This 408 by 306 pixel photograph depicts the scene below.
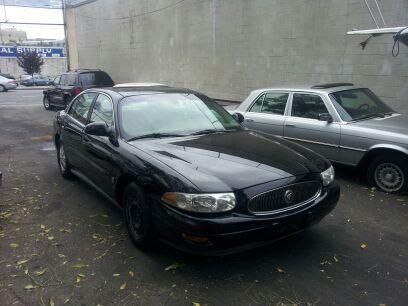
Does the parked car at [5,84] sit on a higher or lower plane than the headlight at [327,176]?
lower

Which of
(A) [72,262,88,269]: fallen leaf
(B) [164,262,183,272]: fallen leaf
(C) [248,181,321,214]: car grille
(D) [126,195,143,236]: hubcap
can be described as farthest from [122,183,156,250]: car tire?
(C) [248,181,321,214]: car grille

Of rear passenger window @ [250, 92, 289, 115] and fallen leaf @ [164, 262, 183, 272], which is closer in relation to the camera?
fallen leaf @ [164, 262, 183, 272]

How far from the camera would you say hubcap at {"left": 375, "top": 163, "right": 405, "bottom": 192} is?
18.6ft

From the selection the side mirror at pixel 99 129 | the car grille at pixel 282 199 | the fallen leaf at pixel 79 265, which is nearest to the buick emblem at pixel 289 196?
the car grille at pixel 282 199

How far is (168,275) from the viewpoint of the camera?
3.54 m

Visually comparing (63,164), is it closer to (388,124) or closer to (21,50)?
(388,124)

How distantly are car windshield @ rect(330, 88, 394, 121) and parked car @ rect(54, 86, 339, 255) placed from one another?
83.9 inches

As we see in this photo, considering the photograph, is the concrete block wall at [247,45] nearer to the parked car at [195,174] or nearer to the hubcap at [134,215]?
the parked car at [195,174]

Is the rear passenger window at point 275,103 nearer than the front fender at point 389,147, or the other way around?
the front fender at point 389,147

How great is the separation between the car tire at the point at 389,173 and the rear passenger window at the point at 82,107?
4081 millimetres

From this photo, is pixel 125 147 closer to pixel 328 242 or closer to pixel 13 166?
pixel 328 242

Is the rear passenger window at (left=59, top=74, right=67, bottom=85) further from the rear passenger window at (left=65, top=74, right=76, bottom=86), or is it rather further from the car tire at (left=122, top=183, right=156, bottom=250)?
the car tire at (left=122, top=183, right=156, bottom=250)

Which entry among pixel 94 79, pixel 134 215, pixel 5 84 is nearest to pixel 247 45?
pixel 94 79

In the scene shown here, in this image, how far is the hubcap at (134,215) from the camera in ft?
12.7
